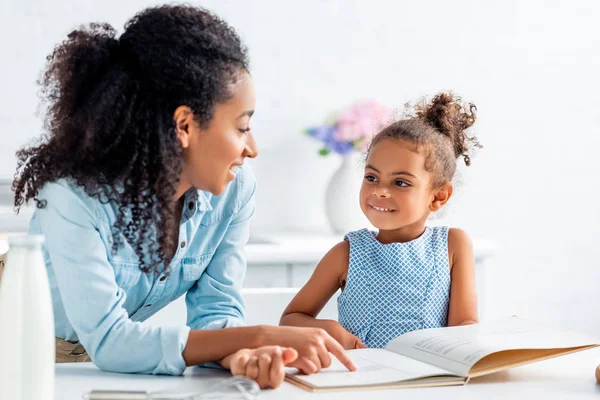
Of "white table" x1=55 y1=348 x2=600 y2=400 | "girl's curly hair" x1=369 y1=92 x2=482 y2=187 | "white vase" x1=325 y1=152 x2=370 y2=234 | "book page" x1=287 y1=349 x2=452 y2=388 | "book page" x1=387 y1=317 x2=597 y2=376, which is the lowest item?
"white table" x1=55 y1=348 x2=600 y2=400

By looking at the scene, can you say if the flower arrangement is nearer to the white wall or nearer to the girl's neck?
the white wall

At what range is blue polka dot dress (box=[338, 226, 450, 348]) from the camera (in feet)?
5.16

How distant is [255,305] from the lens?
1881mm

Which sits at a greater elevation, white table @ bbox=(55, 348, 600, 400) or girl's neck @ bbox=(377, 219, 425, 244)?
girl's neck @ bbox=(377, 219, 425, 244)

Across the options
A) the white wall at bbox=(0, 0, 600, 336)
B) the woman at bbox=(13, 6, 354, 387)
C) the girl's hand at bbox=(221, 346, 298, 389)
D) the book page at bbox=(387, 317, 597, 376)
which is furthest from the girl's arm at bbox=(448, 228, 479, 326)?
the white wall at bbox=(0, 0, 600, 336)

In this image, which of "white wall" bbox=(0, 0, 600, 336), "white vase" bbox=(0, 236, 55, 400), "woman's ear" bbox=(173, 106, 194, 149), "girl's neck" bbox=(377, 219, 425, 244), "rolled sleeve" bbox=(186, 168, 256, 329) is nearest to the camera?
"white vase" bbox=(0, 236, 55, 400)

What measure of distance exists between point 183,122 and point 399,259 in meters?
0.61

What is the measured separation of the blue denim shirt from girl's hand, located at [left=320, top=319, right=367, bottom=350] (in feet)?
0.56

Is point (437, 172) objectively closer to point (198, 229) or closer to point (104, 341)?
point (198, 229)

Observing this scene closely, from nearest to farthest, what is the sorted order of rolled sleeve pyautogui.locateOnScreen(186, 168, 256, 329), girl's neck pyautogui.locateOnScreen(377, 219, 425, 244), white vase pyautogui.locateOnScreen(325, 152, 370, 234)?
1. rolled sleeve pyautogui.locateOnScreen(186, 168, 256, 329)
2. girl's neck pyautogui.locateOnScreen(377, 219, 425, 244)
3. white vase pyautogui.locateOnScreen(325, 152, 370, 234)

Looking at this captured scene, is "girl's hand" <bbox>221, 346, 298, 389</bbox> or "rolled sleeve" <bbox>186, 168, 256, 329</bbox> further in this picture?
"rolled sleeve" <bbox>186, 168, 256, 329</bbox>

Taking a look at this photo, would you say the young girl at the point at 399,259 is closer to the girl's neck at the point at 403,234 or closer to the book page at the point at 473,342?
the girl's neck at the point at 403,234

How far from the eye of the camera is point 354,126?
8.59ft

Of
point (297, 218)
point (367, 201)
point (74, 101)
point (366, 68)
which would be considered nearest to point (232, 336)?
point (74, 101)
